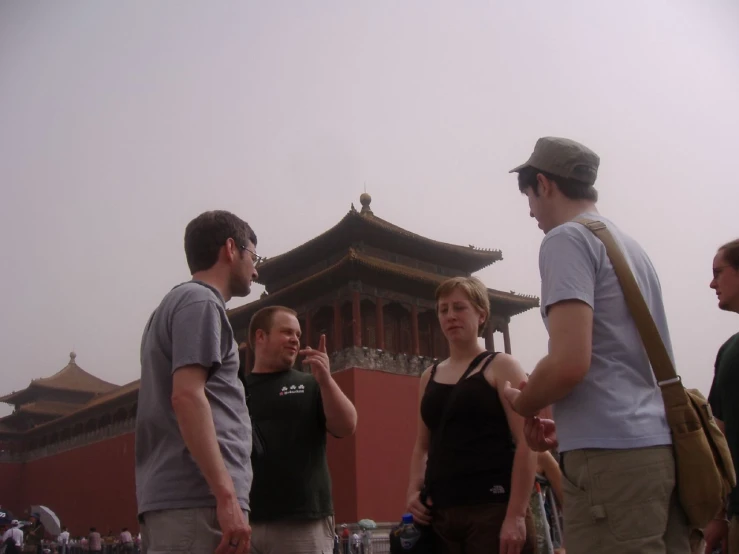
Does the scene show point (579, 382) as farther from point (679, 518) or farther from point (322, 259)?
point (322, 259)

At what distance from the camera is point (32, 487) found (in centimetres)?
2611

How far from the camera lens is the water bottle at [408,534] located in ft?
7.63

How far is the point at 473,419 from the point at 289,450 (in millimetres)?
777

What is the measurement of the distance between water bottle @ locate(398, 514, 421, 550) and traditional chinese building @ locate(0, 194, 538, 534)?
11.1 metres

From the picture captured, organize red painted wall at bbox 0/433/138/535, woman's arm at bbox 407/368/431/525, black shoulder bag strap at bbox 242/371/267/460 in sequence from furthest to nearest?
red painted wall at bbox 0/433/138/535, black shoulder bag strap at bbox 242/371/267/460, woman's arm at bbox 407/368/431/525

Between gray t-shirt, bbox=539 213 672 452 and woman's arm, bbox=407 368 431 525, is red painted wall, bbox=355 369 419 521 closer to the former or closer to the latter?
woman's arm, bbox=407 368 431 525

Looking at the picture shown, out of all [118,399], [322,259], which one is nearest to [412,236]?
[322,259]

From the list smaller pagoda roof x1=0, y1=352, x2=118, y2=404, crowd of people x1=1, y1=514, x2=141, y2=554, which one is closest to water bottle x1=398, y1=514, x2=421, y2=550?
crowd of people x1=1, y1=514, x2=141, y2=554

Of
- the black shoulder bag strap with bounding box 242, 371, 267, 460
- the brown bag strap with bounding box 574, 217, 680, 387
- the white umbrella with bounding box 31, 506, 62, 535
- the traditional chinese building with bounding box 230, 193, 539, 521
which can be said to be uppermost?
the traditional chinese building with bounding box 230, 193, 539, 521

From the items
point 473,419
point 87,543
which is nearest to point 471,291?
point 473,419

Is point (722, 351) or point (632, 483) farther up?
point (722, 351)

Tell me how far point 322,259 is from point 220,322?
1552 centimetres

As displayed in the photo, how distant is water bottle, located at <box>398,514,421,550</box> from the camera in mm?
2324

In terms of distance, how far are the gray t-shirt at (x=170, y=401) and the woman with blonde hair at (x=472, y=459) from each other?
65 cm
